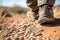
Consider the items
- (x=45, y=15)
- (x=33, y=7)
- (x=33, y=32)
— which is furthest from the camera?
(x=33, y=7)

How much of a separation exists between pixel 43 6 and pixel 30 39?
145 cm

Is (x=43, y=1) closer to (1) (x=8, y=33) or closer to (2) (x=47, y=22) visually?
(2) (x=47, y=22)

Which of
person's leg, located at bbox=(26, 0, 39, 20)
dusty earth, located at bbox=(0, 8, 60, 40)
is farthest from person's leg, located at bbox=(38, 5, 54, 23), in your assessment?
person's leg, located at bbox=(26, 0, 39, 20)

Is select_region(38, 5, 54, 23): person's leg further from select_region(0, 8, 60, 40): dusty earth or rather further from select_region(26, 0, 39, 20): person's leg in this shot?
select_region(26, 0, 39, 20): person's leg

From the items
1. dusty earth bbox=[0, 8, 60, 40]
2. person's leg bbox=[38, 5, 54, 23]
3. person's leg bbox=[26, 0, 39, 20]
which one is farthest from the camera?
person's leg bbox=[26, 0, 39, 20]

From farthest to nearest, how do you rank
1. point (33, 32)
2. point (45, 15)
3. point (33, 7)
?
1. point (33, 7)
2. point (45, 15)
3. point (33, 32)

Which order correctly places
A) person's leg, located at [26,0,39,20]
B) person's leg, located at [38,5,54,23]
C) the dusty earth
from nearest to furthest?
the dusty earth → person's leg, located at [38,5,54,23] → person's leg, located at [26,0,39,20]

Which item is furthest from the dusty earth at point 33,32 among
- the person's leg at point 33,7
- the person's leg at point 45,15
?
the person's leg at point 33,7

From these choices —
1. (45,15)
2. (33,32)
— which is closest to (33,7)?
(45,15)

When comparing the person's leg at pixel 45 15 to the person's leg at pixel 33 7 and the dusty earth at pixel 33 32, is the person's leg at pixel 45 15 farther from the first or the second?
the person's leg at pixel 33 7

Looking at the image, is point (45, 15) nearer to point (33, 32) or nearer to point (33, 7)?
point (33, 32)

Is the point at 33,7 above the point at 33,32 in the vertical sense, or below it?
above

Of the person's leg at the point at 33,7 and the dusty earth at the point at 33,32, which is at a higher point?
the person's leg at the point at 33,7

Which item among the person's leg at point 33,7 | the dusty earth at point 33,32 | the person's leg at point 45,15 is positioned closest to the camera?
the dusty earth at point 33,32
